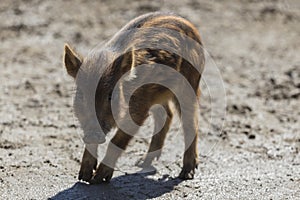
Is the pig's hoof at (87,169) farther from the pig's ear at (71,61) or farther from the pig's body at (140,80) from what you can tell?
the pig's ear at (71,61)

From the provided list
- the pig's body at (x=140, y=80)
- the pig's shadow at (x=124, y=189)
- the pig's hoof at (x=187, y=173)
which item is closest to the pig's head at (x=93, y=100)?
the pig's body at (x=140, y=80)

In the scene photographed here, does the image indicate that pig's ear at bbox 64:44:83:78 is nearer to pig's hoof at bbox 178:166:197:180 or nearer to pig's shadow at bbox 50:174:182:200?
pig's shadow at bbox 50:174:182:200

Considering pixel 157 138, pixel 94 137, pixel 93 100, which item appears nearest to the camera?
pixel 94 137

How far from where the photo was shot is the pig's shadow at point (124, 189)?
6.46 m

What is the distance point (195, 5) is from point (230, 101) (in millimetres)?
4253

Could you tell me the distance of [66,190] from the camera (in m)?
6.55

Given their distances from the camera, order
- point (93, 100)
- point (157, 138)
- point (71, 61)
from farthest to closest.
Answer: point (157, 138) → point (71, 61) → point (93, 100)

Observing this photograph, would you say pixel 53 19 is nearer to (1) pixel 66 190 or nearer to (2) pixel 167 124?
(2) pixel 167 124

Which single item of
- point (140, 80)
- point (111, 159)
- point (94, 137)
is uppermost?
point (140, 80)

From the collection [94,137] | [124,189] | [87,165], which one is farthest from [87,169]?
[94,137]

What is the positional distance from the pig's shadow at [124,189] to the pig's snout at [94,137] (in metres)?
0.68

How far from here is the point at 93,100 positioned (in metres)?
6.22

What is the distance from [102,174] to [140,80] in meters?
1.00

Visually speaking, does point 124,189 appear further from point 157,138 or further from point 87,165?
point 157,138
